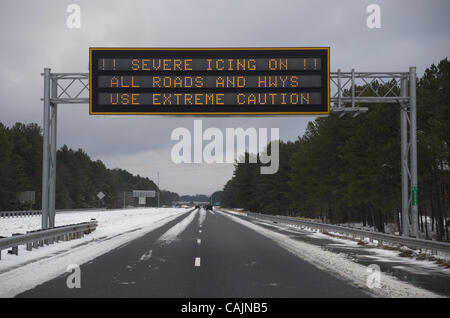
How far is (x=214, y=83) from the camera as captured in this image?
17.2 meters

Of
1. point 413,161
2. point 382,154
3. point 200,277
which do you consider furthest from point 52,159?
point 382,154

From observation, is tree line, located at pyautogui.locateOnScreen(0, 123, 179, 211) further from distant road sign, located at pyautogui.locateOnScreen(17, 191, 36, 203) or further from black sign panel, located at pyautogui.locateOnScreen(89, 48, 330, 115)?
black sign panel, located at pyautogui.locateOnScreen(89, 48, 330, 115)

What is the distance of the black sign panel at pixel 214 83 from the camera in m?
17.2

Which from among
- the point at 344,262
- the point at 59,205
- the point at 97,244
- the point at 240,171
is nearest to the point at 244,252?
the point at 344,262

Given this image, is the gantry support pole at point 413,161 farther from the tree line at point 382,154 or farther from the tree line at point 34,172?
the tree line at point 34,172

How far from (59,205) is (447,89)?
85.3m

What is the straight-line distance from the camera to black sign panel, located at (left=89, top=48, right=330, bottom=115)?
56.3 ft

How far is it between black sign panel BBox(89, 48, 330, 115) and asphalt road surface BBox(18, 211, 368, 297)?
542 cm

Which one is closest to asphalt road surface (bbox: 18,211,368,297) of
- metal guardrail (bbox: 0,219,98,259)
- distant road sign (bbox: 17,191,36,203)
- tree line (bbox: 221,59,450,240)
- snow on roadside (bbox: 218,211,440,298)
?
snow on roadside (bbox: 218,211,440,298)

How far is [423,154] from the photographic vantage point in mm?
28500

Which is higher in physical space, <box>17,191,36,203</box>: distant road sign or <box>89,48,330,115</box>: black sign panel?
<box>89,48,330,115</box>: black sign panel

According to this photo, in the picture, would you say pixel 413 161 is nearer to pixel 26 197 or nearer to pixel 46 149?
pixel 46 149

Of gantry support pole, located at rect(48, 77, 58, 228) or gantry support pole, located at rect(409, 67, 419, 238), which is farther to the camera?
gantry support pole, located at rect(48, 77, 58, 228)

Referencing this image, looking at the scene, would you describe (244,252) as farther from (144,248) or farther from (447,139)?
(447,139)
